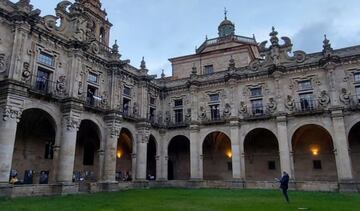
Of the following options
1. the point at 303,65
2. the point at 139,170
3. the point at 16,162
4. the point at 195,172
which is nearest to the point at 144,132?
the point at 139,170

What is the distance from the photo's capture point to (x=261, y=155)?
33.9m

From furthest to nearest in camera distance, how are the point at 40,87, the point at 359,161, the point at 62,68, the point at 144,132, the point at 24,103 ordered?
1. the point at 144,132
2. the point at 359,161
3. the point at 62,68
4. the point at 40,87
5. the point at 24,103

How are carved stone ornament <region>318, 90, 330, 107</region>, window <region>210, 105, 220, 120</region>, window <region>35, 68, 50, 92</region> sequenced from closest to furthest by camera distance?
window <region>35, 68, 50, 92</region> → carved stone ornament <region>318, 90, 330, 107</region> → window <region>210, 105, 220, 120</region>

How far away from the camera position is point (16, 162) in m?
23.9

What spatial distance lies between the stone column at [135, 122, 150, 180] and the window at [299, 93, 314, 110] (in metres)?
16.2

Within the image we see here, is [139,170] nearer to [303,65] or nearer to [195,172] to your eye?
[195,172]

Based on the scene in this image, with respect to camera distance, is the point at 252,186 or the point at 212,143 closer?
the point at 252,186

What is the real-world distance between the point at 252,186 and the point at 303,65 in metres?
13.3

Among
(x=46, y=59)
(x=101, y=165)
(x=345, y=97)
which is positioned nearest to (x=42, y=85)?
(x=46, y=59)

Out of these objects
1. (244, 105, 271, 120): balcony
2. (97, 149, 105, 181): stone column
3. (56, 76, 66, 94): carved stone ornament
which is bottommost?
(97, 149, 105, 181): stone column

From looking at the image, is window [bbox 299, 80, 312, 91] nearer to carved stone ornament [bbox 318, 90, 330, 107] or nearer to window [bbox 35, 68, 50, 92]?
carved stone ornament [bbox 318, 90, 330, 107]

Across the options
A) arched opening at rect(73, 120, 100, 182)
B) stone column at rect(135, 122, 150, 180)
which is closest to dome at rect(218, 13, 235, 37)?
stone column at rect(135, 122, 150, 180)

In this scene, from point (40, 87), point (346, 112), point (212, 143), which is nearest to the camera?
point (40, 87)

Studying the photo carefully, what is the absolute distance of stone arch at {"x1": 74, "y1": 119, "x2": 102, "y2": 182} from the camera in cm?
2941
